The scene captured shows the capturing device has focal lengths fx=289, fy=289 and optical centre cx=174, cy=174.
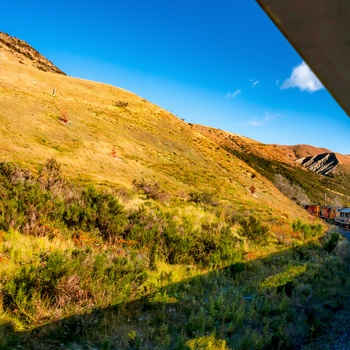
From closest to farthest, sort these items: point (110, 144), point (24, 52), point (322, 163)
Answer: point (110, 144), point (24, 52), point (322, 163)

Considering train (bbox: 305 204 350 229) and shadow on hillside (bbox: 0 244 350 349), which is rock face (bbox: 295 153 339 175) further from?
shadow on hillside (bbox: 0 244 350 349)

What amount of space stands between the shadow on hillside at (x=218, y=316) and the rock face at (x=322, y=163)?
6690 inches

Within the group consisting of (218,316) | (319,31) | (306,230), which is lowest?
(218,316)

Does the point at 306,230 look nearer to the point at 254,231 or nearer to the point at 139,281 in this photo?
the point at 254,231

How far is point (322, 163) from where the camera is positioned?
171750 millimetres

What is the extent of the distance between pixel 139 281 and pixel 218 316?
1.93 m

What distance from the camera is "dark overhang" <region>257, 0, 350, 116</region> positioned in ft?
3.92

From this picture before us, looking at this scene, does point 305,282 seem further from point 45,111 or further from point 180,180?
point 45,111

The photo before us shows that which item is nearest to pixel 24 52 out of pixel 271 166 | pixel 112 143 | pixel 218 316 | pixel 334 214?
pixel 112 143

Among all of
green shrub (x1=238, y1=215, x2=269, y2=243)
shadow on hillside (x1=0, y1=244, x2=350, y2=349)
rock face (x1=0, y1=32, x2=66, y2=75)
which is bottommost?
shadow on hillside (x1=0, y1=244, x2=350, y2=349)

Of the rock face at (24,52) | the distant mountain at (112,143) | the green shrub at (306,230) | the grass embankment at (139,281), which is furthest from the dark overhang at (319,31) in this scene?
the rock face at (24,52)

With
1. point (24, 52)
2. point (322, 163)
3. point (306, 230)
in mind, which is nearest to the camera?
point (306, 230)

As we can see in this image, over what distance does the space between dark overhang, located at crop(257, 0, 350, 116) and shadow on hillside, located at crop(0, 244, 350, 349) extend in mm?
4856

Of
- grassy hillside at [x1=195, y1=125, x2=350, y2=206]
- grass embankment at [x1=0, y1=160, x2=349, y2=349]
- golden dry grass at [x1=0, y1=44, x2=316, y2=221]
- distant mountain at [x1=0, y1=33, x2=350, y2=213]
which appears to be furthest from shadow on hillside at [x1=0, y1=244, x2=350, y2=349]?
grassy hillside at [x1=195, y1=125, x2=350, y2=206]
